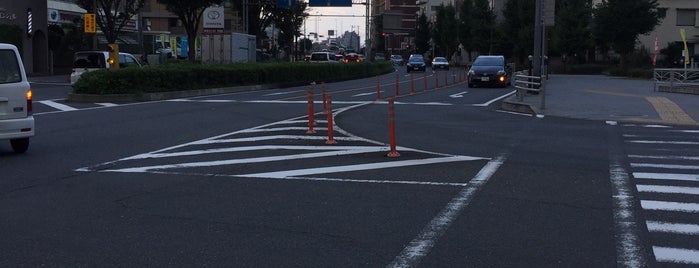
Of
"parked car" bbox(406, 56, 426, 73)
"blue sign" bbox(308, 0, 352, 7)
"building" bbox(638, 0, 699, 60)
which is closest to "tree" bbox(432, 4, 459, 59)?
"building" bbox(638, 0, 699, 60)

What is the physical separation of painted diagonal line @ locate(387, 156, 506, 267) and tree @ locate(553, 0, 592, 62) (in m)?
59.5

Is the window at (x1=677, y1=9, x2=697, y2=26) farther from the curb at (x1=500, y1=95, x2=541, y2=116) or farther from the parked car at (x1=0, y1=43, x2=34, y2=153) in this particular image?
the parked car at (x1=0, y1=43, x2=34, y2=153)

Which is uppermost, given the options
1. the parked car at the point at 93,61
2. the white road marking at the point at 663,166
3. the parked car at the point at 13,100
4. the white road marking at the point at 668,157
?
the parked car at the point at 93,61

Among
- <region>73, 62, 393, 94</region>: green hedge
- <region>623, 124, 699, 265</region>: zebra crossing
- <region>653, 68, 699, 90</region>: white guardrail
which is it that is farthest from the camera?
<region>653, 68, 699, 90</region>: white guardrail

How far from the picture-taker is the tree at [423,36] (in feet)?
404

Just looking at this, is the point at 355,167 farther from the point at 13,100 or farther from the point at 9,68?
the point at 9,68

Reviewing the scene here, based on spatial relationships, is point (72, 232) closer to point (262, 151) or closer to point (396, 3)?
point (262, 151)

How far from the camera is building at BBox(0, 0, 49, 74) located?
45.4m

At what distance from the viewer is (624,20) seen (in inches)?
2343

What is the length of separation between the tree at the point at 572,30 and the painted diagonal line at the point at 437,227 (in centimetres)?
5948

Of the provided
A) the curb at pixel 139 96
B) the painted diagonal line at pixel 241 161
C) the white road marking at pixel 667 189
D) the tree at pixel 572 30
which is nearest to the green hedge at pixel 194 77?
the curb at pixel 139 96

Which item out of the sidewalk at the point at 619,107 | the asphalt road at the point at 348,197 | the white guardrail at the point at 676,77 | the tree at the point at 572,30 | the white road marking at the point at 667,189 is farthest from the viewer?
the tree at the point at 572,30

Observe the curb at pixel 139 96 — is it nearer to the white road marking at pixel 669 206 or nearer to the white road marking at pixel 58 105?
the white road marking at pixel 58 105

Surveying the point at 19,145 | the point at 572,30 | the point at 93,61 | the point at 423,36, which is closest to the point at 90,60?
the point at 93,61
